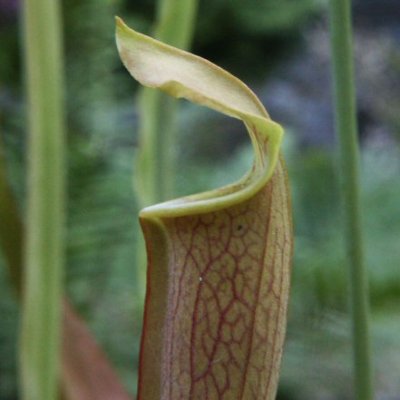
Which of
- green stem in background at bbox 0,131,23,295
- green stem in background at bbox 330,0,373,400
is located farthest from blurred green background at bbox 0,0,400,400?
green stem in background at bbox 330,0,373,400

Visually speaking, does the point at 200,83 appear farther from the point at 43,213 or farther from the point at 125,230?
the point at 125,230

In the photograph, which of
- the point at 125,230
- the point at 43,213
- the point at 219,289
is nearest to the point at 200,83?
the point at 219,289

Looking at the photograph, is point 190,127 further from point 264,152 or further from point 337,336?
point 264,152

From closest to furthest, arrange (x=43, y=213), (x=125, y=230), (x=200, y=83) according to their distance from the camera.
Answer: (x=200, y=83), (x=43, y=213), (x=125, y=230)

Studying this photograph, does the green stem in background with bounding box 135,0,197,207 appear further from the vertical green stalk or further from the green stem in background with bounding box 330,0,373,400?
the green stem in background with bounding box 330,0,373,400

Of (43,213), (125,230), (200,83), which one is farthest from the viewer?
(125,230)

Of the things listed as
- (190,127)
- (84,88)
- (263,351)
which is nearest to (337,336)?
(84,88)
